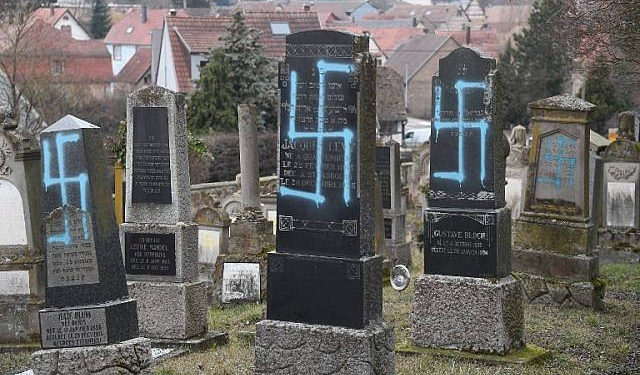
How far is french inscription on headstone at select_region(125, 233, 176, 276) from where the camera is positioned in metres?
11.0

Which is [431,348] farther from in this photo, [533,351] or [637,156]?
[637,156]

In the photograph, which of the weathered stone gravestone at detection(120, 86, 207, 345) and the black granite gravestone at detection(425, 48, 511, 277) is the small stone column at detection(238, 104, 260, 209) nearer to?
the weathered stone gravestone at detection(120, 86, 207, 345)

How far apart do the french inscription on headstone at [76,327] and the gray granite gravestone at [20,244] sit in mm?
4028

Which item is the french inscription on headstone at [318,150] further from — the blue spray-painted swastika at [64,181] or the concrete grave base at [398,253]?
the concrete grave base at [398,253]

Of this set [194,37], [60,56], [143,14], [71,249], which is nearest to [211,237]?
[71,249]

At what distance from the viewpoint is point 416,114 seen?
230 feet

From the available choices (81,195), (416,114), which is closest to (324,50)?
(81,195)

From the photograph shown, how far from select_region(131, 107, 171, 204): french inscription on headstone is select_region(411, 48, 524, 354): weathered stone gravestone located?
2.84 meters

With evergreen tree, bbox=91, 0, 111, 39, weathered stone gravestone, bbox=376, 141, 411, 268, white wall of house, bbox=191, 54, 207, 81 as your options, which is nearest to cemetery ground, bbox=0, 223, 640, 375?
weathered stone gravestone, bbox=376, 141, 411, 268

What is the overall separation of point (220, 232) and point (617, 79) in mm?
5895

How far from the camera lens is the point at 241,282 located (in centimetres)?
1380

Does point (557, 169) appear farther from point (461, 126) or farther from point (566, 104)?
point (461, 126)

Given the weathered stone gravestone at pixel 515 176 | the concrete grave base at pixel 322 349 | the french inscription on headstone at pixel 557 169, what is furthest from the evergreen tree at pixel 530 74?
the concrete grave base at pixel 322 349

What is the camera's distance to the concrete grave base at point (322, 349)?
775 cm
